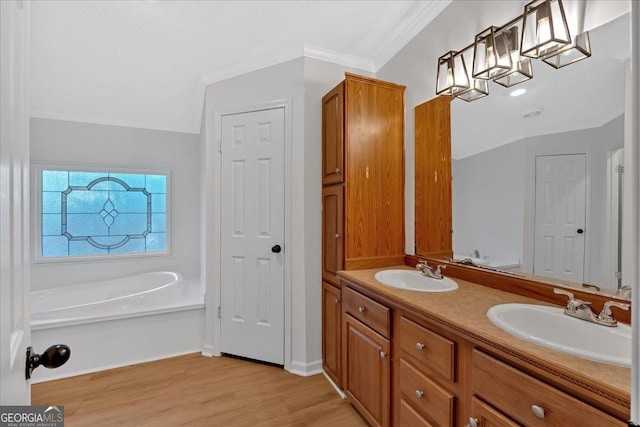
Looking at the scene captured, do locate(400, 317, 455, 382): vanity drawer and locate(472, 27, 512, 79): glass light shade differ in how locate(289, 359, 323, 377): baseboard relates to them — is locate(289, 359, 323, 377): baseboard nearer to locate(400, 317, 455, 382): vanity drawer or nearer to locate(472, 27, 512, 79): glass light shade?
locate(400, 317, 455, 382): vanity drawer

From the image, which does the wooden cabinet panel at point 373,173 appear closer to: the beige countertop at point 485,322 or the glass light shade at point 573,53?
the beige countertop at point 485,322

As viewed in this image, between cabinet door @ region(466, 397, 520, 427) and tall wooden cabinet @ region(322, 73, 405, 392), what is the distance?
1.09 metres

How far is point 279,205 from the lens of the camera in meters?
2.40

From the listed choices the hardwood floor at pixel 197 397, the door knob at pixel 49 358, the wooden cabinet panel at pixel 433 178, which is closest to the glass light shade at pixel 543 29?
the wooden cabinet panel at pixel 433 178

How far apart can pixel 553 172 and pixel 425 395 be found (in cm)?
Answer: 109

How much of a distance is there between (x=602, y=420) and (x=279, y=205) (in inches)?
80.3

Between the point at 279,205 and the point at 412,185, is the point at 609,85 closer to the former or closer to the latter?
the point at 412,185

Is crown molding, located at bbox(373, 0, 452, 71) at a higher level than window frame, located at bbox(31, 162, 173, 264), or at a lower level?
higher

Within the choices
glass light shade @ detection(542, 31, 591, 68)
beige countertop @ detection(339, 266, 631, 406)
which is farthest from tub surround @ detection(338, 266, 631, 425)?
glass light shade @ detection(542, 31, 591, 68)

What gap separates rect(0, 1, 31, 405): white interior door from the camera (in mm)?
494

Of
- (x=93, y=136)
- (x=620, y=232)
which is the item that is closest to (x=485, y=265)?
(x=620, y=232)

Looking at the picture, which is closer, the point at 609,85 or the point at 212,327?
the point at 609,85

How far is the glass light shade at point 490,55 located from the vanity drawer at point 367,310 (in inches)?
51.3

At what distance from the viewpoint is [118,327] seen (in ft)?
7.90
